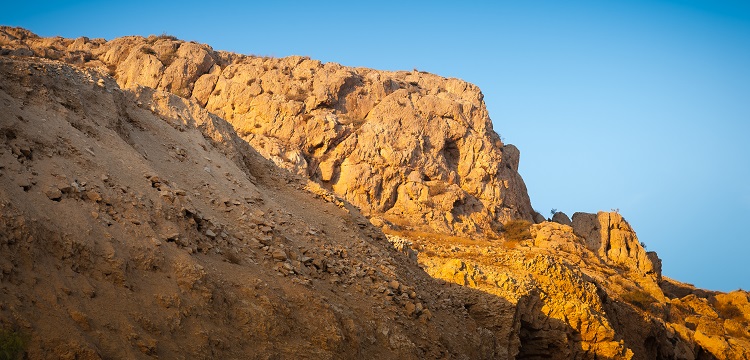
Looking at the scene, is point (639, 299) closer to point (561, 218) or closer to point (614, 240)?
point (614, 240)

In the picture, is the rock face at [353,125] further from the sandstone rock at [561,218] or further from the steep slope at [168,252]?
the steep slope at [168,252]

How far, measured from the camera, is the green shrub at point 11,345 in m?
5.26

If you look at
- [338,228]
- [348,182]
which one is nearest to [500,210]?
[348,182]

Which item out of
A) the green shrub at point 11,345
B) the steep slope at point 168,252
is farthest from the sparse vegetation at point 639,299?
the green shrub at point 11,345

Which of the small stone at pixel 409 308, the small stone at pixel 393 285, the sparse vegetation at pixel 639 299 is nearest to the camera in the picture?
the small stone at pixel 409 308

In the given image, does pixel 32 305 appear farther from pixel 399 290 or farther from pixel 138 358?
pixel 399 290

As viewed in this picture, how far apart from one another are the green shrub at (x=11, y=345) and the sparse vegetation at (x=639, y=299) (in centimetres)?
2545

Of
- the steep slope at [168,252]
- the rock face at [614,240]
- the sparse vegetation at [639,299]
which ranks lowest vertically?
the steep slope at [168,252]

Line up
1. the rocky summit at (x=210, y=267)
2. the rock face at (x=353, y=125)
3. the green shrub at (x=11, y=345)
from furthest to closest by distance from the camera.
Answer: the rock face at (x=353, y=125) < the rocky summit at (x=210, y=267) < the green shrub at (x=11, y=345)

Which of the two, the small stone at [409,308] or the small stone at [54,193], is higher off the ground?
the small stone at [409,308]

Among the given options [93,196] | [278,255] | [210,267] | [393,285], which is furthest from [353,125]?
[93,196]

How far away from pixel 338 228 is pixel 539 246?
2509cm

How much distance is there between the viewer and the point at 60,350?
5766 millimetres

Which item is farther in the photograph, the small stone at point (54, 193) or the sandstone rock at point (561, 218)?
the sandstone rock at point (561, 218)
